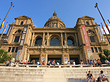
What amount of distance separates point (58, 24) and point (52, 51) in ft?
62.4

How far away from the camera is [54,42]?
30125 millimetres

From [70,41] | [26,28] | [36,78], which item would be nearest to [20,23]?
[26,28]

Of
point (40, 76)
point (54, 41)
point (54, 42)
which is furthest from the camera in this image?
point (54, 41)

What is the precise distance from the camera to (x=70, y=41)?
103 feet

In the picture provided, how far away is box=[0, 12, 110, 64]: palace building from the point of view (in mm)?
23867

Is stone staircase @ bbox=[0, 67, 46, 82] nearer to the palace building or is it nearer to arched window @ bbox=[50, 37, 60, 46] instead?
the palace building

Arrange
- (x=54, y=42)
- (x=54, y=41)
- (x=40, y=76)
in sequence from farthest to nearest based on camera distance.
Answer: (x=54, y=41) < (x=54, y=42) < (x=40, y=76)

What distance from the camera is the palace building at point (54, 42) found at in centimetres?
2387

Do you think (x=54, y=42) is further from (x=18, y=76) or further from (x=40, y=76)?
(x=18, y=76)

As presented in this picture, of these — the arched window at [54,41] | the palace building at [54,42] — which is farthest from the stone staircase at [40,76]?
the arched window at [54,41]

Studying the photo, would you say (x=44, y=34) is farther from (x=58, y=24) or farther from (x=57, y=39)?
(x=58, y=24)

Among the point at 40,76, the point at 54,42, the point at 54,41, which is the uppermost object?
the point at 54,41

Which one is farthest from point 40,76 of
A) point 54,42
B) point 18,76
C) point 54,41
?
point 54,41

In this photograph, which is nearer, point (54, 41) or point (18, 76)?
point (18, 76)
